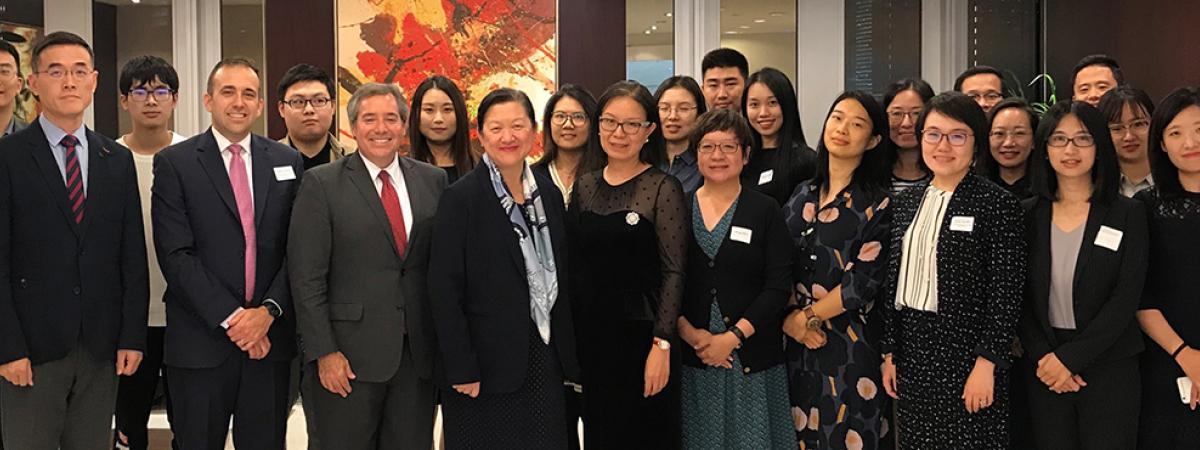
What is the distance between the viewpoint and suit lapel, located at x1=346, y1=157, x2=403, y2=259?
3180 mm

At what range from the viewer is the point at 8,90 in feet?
12.8

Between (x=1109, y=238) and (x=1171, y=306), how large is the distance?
344 millimetres

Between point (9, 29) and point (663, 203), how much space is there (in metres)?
5.61

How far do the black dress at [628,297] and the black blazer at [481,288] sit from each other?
32 cm

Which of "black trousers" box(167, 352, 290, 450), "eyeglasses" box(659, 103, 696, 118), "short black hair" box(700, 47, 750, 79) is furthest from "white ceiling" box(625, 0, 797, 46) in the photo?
"black trousers" box(167, 352, 290, 450)

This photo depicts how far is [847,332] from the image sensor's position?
3451 mm

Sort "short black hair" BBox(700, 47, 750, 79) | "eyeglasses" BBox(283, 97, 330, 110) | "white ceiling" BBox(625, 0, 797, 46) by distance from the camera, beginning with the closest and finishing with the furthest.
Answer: "eyeglasses" BBox(283, 97, 330, 110) < "short black hair" BBox(700, 47, 750, 79) < "white ceiling" BBox(625, 0, 797, 46)

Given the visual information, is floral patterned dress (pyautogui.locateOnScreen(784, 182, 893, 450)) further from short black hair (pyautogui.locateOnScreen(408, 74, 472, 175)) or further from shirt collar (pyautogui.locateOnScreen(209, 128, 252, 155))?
shirt collar (pyautogui.locateOnScreen(209, 128, 252, 155))

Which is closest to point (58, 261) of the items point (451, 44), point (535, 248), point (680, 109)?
A: point (535, 248)

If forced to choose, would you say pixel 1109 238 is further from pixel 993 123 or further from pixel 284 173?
pixel 284 173

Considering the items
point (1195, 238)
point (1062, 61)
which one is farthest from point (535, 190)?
point (1062, 61)

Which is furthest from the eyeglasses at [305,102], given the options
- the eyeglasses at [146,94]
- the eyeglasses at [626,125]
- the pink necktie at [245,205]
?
the eyeglasses at [626,125]

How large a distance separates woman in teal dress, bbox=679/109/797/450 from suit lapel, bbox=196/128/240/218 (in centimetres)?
158

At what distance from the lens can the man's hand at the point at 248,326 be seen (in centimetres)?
314
